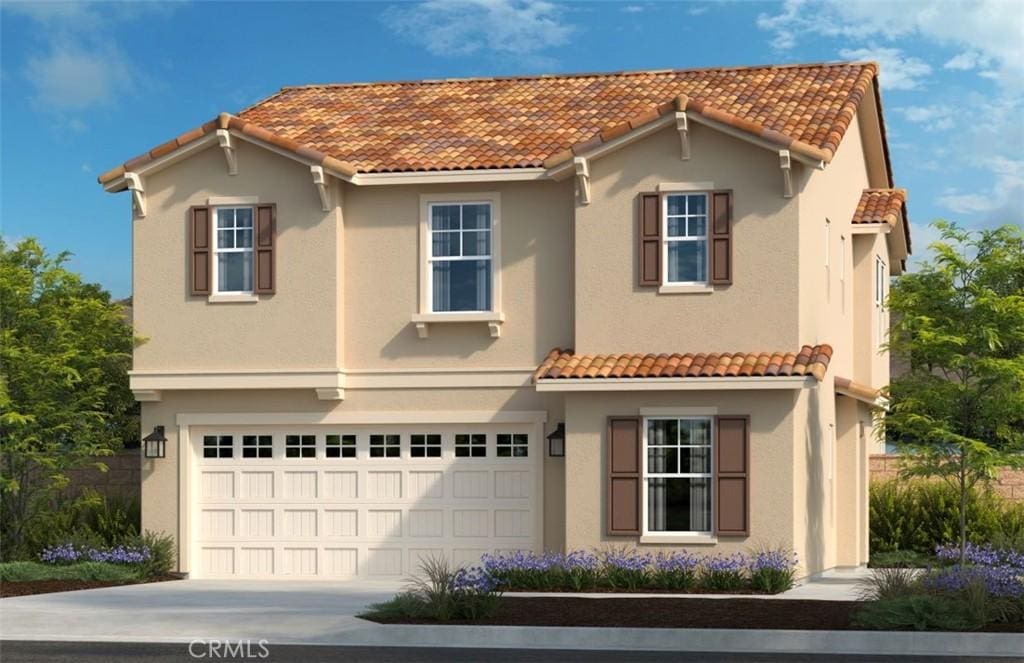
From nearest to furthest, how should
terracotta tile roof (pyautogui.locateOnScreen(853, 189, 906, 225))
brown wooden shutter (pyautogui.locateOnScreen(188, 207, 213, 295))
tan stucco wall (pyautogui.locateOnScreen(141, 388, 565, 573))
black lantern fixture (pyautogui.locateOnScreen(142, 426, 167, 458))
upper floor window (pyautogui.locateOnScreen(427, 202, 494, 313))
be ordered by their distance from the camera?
1. tan stucco wall (pyautogui.locateOnScreen(141, 388, 565, 573))
2. upper floor window (pyautogui.locateOnScreen(427, 202, 494, 313))
3. brown wooden shutter (pyautogui.locateOnScreen(188, 207, 213, 295))
4. black lantern fixture (pyautogui.locateOnScreen(142, 426, 167, 458))
5. terracotta tile roof (pyautogui.locateOnScreen(853, 189, 906, 225))

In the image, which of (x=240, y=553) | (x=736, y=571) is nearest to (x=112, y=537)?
(x=240, y=553)

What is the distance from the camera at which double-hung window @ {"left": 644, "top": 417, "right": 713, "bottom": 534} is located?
79.7 feet

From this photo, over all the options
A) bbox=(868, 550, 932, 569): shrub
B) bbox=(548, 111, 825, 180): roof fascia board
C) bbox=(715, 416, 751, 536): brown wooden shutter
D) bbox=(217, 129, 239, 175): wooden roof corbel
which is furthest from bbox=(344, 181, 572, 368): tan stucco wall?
bbox=(868, 550, 932, 569): shrub

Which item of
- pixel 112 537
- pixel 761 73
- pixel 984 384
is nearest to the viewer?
pixel 984 384

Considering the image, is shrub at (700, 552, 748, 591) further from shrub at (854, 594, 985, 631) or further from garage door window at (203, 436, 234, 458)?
garage door window at (203, 436, 234, 458)

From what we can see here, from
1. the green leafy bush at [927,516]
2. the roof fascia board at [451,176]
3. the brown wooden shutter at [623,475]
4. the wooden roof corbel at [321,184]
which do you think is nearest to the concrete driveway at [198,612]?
the brown wooden shutter at [623,475]

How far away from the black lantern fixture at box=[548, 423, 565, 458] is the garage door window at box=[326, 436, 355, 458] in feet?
10.7

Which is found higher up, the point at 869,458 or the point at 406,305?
the point at 406,305

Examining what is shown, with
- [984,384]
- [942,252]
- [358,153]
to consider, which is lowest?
[984,384]

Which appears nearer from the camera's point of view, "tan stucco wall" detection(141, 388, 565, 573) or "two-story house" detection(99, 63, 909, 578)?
"two-story house" detection(99, 63, 909, 578)

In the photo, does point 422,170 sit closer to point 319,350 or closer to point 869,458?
point 319,350

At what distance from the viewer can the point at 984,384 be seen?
992 inches

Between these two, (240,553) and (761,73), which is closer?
(240,553)

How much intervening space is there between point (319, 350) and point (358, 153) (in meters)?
3.21
